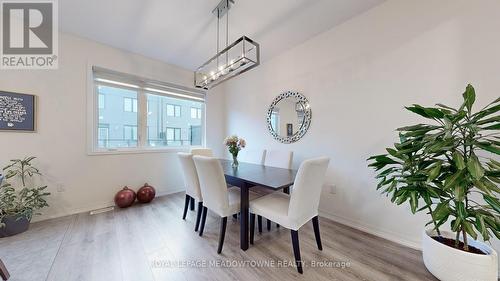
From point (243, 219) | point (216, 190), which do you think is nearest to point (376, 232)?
point (243, 219)

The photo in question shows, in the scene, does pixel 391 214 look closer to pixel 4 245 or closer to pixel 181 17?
pixel 181 17

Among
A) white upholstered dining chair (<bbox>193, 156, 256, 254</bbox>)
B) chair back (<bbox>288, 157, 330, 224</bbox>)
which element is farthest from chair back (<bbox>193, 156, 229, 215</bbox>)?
chair back (<bbox>288, 157, 330, 224</bbox>)

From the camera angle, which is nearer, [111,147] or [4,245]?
[4,245]

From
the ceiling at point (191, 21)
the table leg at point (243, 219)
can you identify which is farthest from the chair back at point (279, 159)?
the ceiling at point (191, 21)

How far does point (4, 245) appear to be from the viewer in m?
1.81

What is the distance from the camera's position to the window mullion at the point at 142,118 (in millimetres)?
3287

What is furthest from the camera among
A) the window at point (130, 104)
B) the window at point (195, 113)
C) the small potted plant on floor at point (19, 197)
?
the window at point (195, 113)

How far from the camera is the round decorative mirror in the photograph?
9.20 ft

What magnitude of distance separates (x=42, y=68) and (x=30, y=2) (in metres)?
0.74

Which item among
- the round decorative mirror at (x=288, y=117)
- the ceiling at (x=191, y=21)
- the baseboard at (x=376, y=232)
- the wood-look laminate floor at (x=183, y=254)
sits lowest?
the wood-look laminate floor at (x=183, y=254)

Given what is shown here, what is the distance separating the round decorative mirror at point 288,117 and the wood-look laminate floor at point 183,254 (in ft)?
4.56

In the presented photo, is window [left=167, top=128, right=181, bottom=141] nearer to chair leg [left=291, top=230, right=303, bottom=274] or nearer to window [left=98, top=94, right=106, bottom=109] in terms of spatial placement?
window [left=98, top=94, right=106, bottom=109]

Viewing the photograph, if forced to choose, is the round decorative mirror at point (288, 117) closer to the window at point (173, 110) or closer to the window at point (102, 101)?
the window at point (173, 110)

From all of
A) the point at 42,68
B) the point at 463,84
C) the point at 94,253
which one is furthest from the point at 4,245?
the point at 463,84
